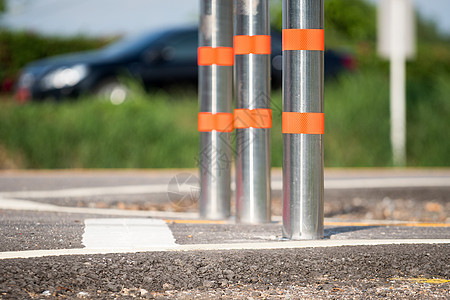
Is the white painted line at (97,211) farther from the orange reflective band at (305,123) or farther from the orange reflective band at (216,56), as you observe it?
the orange reflective band at (305,123)

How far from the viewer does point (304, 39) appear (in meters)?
5.11

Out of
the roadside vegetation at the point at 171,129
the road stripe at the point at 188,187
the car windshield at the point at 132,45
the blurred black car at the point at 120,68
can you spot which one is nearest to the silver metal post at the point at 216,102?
the road stripe at the point at 188,187

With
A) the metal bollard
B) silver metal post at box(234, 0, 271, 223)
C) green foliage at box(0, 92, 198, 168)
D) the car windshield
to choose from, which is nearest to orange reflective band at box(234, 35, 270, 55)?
silver metal post at box(234, 0, 271, 223)

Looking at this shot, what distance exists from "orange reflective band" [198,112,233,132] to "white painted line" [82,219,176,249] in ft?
2.85

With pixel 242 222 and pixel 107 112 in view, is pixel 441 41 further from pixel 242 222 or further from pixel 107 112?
pixel 242 222

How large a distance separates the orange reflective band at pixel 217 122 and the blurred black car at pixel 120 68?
7.07 meters

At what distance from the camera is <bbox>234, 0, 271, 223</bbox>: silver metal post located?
5.95 metres

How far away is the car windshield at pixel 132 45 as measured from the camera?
14.0 meters

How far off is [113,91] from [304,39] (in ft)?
29.4

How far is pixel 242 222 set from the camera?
19.8 ft

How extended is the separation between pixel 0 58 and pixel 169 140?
9734 mm

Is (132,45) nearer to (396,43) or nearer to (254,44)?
(396,43)

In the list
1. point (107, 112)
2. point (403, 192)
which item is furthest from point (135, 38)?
point (403, 192)

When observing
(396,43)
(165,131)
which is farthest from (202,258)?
(396,43)
